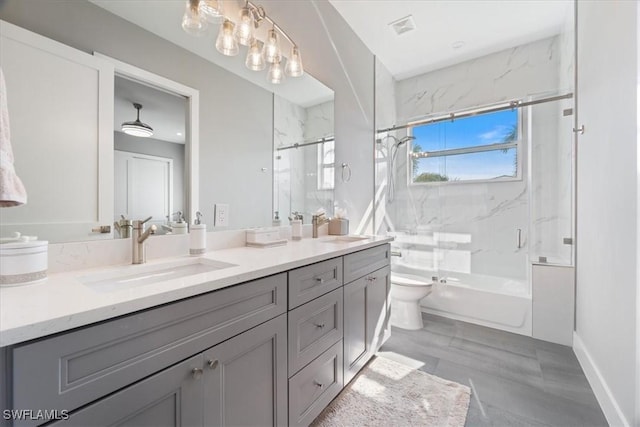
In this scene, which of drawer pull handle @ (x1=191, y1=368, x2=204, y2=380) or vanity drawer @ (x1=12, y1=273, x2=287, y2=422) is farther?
drawer pull handle @ (x1=191, y1=368, x2=204, y2=380)

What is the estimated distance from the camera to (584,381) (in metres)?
1.67

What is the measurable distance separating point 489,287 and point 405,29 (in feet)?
8.75

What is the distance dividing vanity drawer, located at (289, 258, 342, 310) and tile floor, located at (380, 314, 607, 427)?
1023mm

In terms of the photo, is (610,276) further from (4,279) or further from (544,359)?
(4,279)

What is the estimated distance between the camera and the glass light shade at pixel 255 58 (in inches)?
59.9

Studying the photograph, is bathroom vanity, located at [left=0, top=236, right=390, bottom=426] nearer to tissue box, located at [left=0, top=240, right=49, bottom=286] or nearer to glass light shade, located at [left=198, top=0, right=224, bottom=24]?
tissue box, located at [left=0, top=240, right=49, bottom=286]

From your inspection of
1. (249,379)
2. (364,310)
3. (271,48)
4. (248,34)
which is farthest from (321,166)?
(249,379)

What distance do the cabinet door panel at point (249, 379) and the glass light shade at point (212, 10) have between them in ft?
4.79

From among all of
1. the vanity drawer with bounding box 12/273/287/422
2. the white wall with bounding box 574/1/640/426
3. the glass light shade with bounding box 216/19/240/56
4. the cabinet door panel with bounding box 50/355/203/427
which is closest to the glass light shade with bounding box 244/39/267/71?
the glass light shade with bounding box 216/19/240/56

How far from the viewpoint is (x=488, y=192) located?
9.52ft

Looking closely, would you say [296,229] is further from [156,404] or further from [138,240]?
[156,404]

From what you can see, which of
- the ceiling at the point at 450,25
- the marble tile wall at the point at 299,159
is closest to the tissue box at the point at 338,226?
the marble tile wall at the point at 299,159

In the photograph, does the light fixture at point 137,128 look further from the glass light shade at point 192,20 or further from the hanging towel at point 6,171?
the glass light shade at point 192,20

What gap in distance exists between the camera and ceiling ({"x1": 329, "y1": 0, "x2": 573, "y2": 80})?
2184mm
